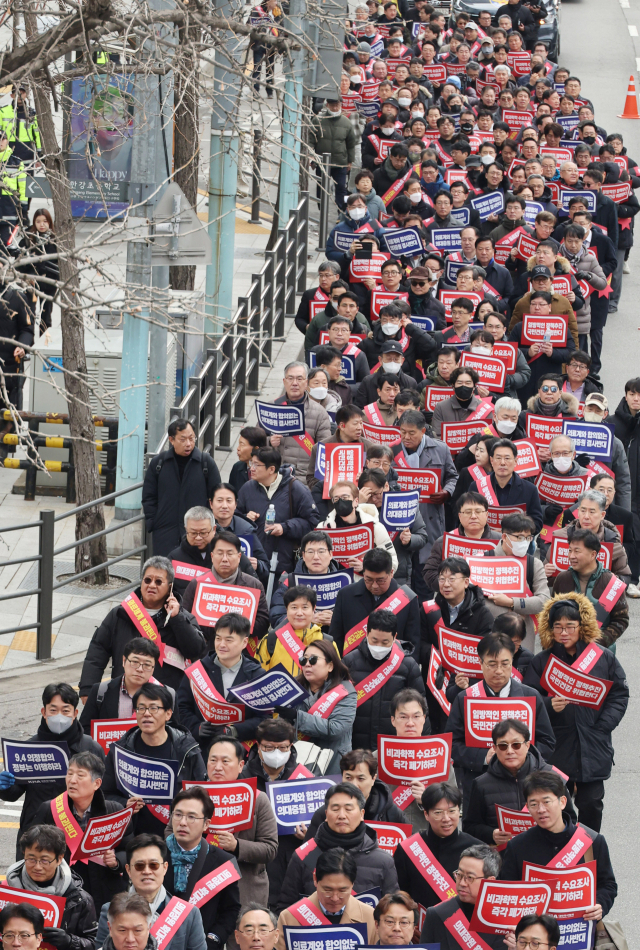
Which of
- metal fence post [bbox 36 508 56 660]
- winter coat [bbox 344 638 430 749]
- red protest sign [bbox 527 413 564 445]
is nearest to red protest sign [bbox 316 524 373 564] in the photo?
winter coat [bbox 344 638 430 749]

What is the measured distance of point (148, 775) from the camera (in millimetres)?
7980

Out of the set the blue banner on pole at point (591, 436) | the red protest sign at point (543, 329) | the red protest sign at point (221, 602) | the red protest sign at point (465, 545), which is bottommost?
the red protest sign at point (221, 602)

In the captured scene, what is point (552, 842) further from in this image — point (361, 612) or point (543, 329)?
point (543, 329)

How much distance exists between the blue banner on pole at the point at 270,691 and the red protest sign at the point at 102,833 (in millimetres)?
1137

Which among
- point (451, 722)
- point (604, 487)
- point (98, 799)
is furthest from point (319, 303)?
point (98, 799)

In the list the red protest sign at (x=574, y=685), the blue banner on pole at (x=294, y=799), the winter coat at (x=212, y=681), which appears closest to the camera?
the blue banner on pole at (x=294, y=799)

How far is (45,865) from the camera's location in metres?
7.14

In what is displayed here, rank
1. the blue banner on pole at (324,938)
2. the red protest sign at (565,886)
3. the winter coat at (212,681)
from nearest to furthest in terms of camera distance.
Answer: the blue banner on pole at (324,938) < the red protest sign at (565,886) < the winter coat at (212,681)

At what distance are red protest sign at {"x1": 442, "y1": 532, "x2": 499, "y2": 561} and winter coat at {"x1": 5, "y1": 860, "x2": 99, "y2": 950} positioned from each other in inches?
159

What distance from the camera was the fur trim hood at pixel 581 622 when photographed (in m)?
9.39

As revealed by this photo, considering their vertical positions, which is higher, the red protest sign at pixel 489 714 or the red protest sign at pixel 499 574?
the red protest sign at pixel 499 574

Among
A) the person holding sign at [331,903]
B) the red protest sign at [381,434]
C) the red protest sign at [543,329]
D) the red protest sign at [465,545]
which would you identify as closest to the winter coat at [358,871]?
the person holding sign at [331,903]

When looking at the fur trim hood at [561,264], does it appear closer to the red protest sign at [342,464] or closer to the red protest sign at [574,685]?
the red protest sign at [342,464]

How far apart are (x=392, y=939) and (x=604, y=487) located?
524 cm
